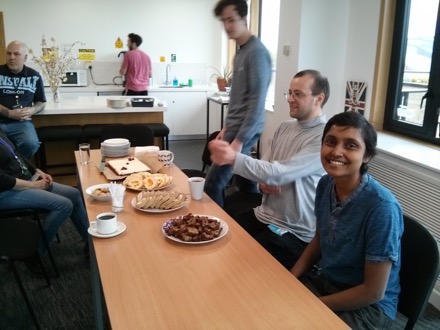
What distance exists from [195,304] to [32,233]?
131 centimetres

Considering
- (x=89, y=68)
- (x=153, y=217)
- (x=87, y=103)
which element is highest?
(x=89, y=68)

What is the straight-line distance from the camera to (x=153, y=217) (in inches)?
66.1

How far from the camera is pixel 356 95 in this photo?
136 inches

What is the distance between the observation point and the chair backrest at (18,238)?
1861 mm

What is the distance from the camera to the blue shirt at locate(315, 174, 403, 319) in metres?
1.24

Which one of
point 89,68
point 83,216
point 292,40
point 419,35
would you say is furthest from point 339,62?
point 89,68

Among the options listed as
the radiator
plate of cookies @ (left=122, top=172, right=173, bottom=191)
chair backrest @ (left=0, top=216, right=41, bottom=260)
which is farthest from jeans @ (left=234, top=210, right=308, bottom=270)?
chair backrest @ (left=0, top=216, right=41, bottom=260)

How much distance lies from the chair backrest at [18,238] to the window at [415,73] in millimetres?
2686

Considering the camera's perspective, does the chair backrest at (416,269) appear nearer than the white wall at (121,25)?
Yes

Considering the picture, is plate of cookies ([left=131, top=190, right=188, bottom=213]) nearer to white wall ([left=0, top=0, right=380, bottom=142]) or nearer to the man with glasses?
the man with glasses

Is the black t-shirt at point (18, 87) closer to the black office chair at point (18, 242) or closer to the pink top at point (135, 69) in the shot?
the black office chair at point (18, 242)

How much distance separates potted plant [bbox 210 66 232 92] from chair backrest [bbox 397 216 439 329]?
16.3 ft

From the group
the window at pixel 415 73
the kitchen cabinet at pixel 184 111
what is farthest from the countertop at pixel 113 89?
the window at pixel 415 73

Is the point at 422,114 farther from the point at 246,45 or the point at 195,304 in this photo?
the point at 195,304
